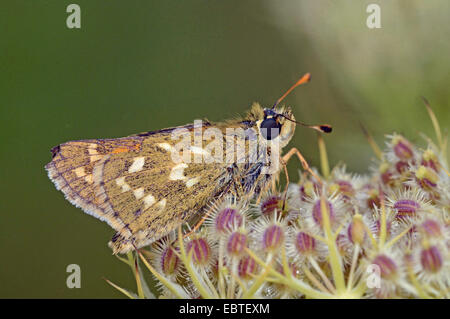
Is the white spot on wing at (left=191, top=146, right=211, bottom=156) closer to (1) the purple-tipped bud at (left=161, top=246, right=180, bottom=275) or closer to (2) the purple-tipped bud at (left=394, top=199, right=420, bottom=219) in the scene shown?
(1) the purple-tipped bud at (left=161, top=246, right=180, bottom=275)

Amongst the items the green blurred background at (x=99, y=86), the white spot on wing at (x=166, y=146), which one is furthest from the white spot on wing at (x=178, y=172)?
the green blurred background at (x=99, y=86)

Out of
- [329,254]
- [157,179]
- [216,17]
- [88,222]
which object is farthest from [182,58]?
[329,254]

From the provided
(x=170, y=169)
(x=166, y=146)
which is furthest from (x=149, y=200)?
(x=166, y=146)

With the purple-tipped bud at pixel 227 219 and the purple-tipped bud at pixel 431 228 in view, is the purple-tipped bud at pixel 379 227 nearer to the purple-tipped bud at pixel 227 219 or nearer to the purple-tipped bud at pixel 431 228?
the purple-tipped bud at pixel 431 228

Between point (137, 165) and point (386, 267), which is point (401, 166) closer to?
point (386, 267)

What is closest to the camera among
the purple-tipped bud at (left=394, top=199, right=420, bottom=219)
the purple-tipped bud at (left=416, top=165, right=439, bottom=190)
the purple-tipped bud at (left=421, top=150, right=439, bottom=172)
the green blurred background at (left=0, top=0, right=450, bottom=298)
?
the purple-tipped bud at (left=394, top=199, right=420, bottom=219)

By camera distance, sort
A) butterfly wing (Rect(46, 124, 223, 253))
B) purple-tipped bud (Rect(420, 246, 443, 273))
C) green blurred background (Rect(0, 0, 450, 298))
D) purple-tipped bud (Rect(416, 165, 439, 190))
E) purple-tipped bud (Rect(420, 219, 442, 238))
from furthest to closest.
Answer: green blurred background (Rect(0, 0, 450, 298)) → butterfly wing (Rect(46, 124, 223, 253)) → purple-tipped bud (Rect(416, 165, 439, 190)) → purple-tipped bud (Rect(420, 219, 442, 238)) → purple-tipped bud (Rect(420, 246, 443, 273))

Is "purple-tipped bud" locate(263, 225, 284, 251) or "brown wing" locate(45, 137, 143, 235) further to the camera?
"brown wing" locate(45, 137, 143, 235)

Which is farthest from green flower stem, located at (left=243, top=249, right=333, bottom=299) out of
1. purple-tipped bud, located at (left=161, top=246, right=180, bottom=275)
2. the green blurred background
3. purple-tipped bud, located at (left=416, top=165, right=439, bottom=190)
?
the green blurred background
